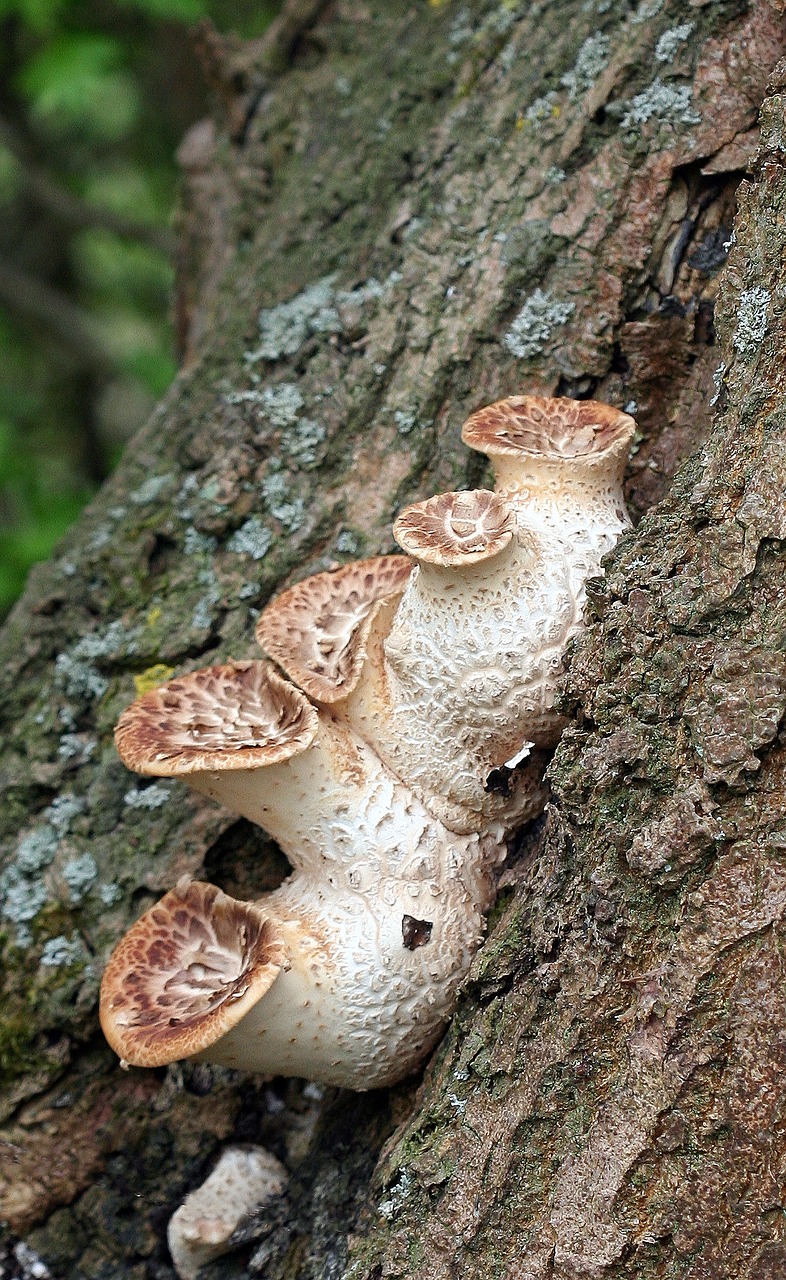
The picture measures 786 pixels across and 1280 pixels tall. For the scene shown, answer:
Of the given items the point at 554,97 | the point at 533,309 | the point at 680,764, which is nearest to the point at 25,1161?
the point at 680,764

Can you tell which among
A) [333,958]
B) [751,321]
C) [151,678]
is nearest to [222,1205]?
[333,958]

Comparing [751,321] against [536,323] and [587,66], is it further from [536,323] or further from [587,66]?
[587,66]

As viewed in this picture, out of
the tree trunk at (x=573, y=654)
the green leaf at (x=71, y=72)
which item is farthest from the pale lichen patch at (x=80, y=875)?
the green leaf at (x=71, y=72)

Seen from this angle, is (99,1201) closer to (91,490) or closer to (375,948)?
(375,948)

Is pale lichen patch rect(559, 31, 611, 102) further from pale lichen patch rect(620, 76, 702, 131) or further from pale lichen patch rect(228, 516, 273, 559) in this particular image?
pale lichen patch rect(228, 516, 273, 559)

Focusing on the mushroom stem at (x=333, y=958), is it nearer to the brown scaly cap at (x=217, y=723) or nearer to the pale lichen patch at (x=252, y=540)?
the brown scaly cap at (x=217, y=723)

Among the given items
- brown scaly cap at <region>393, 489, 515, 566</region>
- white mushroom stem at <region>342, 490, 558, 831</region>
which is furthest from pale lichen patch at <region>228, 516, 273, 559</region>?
brown scaly cap at <region>393, 489, 515, 566</region>

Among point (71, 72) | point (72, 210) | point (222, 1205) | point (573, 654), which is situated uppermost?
point (71, 72)
